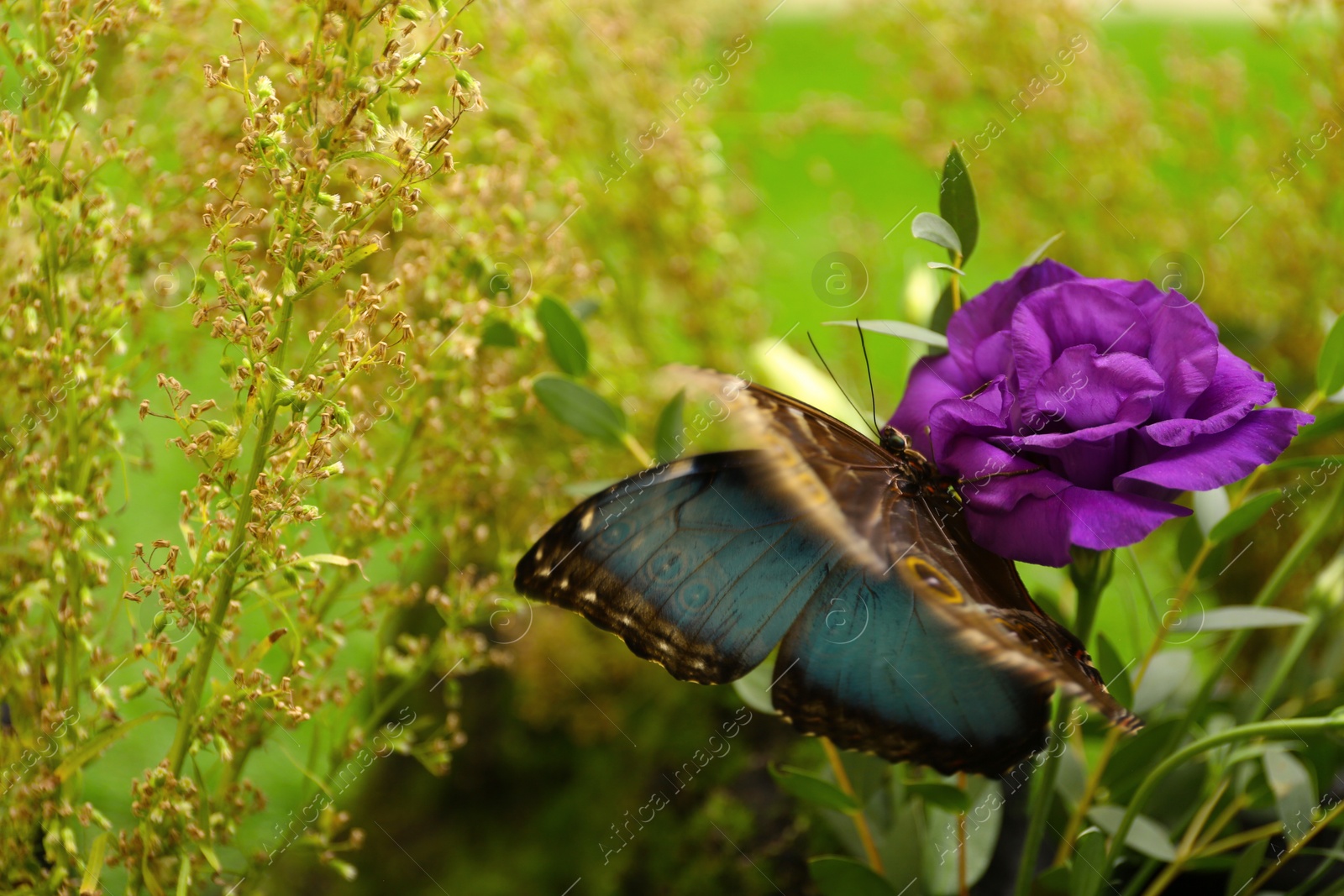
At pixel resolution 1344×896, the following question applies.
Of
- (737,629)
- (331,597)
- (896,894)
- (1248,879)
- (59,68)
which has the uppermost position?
(59,68)

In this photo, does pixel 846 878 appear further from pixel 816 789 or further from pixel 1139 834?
pixel 1139 834

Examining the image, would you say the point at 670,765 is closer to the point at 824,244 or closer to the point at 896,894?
the point at 896,894

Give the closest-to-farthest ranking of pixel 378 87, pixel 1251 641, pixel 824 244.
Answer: pixel 378 87, pixel 1251 641, pixel 824 244

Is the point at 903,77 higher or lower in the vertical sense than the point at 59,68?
lower

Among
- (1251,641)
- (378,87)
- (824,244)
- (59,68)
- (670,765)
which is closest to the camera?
(378,87)

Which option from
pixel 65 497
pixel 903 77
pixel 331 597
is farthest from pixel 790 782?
pixel 903 77

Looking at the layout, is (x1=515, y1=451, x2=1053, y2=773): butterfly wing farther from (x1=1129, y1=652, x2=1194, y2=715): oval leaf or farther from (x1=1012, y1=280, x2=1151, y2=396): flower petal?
(x1=1129, y1=652, x2=1194, y2=715): oval leaf

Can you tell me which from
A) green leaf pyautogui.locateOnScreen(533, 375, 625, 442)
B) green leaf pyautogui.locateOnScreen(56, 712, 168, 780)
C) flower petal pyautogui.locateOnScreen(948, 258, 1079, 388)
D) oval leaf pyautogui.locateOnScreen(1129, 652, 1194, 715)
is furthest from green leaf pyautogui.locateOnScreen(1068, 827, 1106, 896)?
green leaf pyautogui.locateOnScreen(56, 712, 168, 780)
